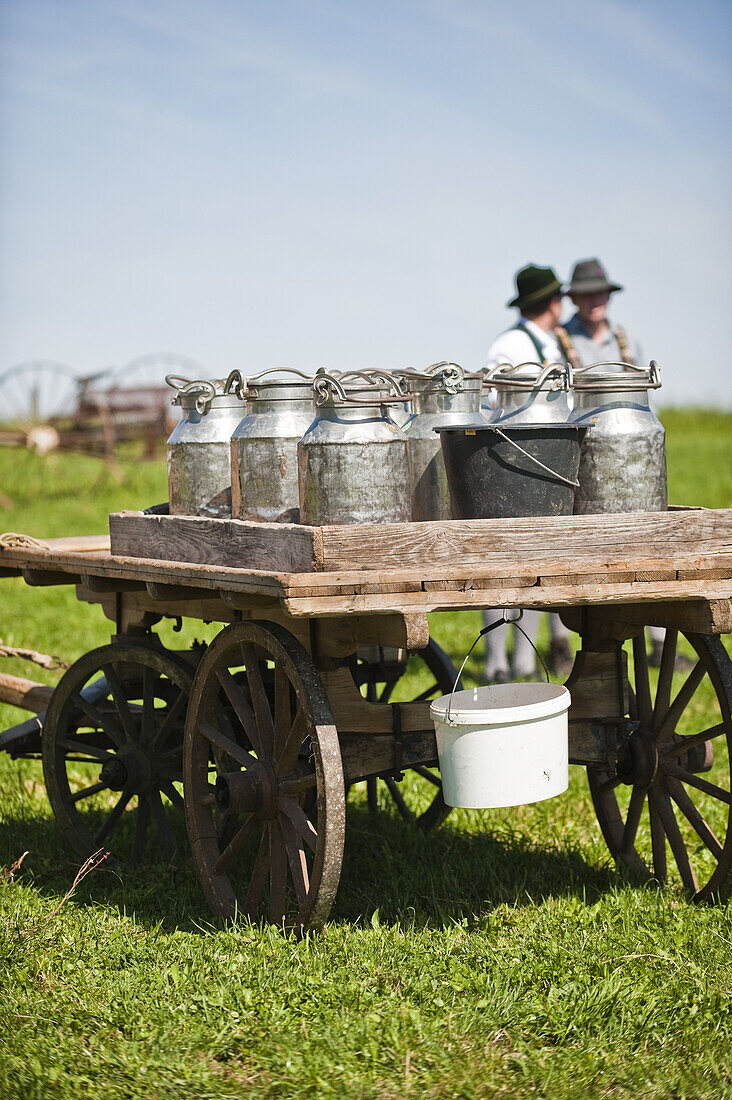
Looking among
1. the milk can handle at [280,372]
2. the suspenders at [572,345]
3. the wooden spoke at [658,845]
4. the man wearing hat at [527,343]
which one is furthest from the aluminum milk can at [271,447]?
the suspenders at [572,345]

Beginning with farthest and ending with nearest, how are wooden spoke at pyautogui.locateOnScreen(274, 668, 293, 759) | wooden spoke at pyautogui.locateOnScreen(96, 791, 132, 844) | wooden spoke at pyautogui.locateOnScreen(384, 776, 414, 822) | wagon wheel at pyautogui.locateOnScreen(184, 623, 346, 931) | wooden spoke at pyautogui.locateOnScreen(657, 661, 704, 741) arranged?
wooden spoke at pyautogui.locateOnScreen(384, 776, 414, 822) → wooden spoke at pyautogui.locateOnScreen(96, 791, 132, 844) → wooden spoke at pyautogui.locateOnScreen(657, 661, 704, 741) → wooden spoke at pyautogui.locateOnScreen(274, 668, 293, 759) → wagon wheel at pyautogui.locateOnScreen(184, 623, 346, 931)

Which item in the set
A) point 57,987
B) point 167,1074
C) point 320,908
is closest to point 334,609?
point 320,908

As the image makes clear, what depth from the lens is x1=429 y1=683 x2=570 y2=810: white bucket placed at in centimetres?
317

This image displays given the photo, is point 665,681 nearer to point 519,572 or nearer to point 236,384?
point 519,572

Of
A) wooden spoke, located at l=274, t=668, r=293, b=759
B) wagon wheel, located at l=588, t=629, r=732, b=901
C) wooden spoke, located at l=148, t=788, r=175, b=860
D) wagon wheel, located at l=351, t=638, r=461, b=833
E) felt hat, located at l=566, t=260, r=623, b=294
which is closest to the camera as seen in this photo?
wooden spoke, located at l=274, t=668, r=293, b=759

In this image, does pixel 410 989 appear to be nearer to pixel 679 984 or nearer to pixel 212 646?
pixel 679 984

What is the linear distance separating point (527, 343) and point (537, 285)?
1.44 feet

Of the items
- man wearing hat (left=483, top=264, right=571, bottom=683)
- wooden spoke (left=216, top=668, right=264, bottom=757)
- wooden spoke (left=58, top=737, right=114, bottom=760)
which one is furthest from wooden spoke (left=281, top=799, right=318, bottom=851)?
man wearing hat (left=483, top=264, right=571, bottom=683)

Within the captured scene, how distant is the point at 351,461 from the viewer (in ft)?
10.8

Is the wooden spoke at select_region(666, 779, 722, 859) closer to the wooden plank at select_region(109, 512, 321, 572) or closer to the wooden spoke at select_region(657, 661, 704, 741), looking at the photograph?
the wooden spoke at select_region(657, 661, 704, 741)

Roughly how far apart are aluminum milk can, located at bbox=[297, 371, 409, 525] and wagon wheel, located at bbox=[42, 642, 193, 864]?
954mm

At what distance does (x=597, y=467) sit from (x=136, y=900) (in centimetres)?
200

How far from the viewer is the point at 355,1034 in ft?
9.79

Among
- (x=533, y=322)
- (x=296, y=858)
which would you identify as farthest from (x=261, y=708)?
(x=533, y=322)
